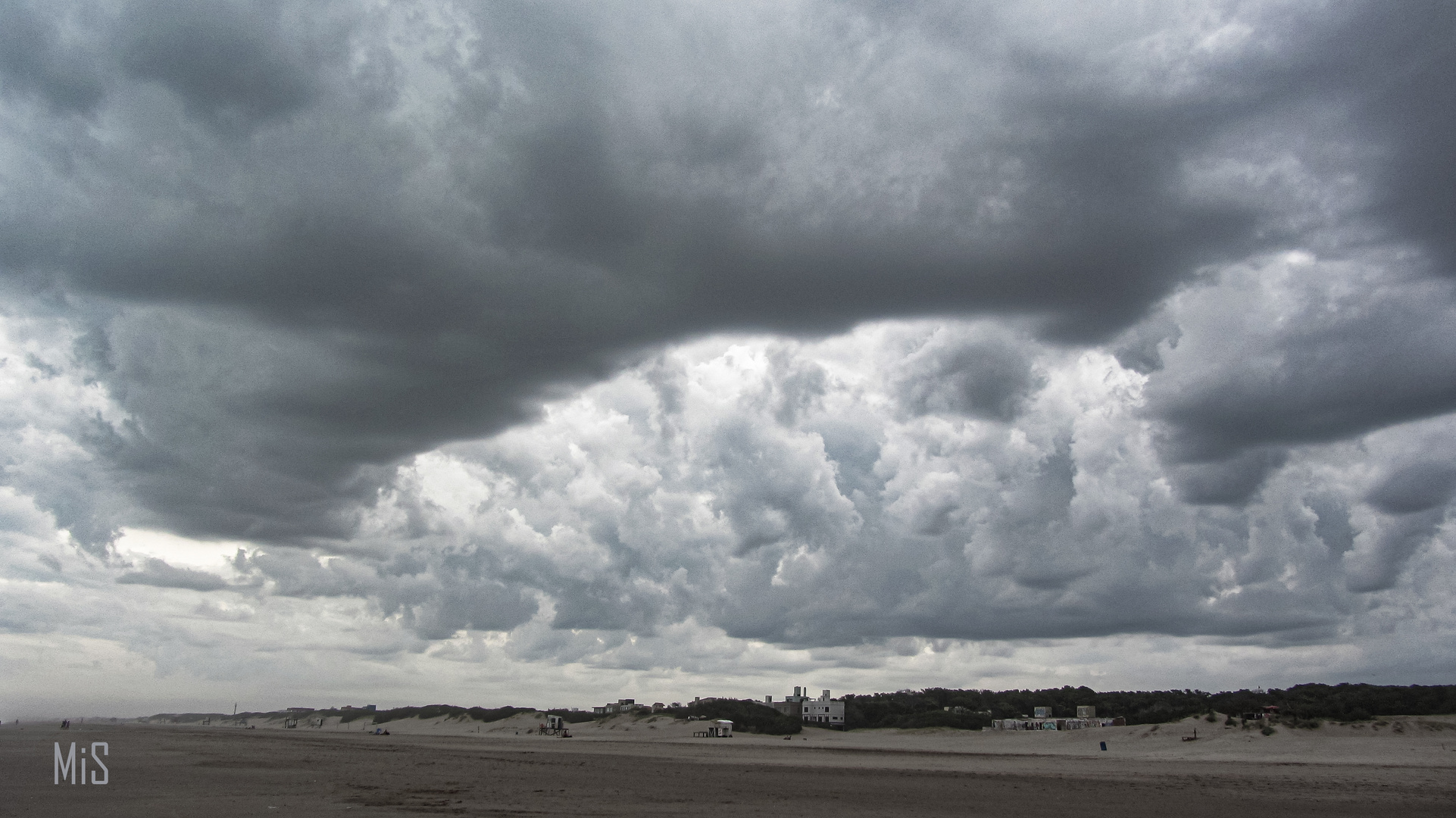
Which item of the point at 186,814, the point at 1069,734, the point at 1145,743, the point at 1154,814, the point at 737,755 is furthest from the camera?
the point at 1069,734

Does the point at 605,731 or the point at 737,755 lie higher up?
the point at 737,755

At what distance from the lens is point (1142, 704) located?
5084 inches

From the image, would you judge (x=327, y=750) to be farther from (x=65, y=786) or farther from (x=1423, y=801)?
(x=1423, y=801)

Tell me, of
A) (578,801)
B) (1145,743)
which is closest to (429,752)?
(578,801)

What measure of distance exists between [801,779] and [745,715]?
107184 millimetres

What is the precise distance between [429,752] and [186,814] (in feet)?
166

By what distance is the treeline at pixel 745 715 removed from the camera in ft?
429

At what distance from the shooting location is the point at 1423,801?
35688 mm

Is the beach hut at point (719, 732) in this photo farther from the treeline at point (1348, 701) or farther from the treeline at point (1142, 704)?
the treeline at point (1348, 701)

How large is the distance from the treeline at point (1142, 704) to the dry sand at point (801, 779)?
13975 mm

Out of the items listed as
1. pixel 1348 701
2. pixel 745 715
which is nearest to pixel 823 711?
pixel 745 715
